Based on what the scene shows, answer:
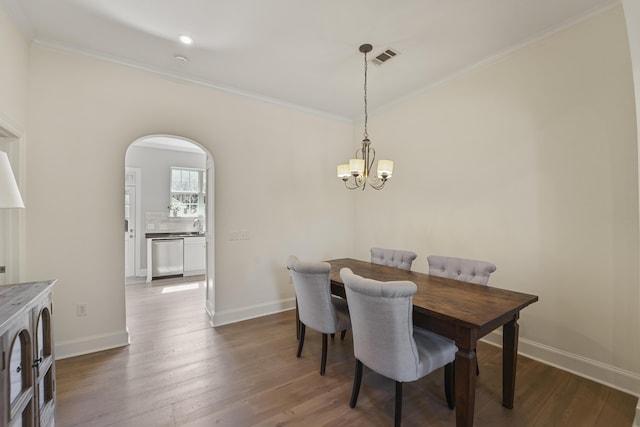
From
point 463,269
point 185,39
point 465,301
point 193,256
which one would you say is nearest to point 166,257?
point 193,256

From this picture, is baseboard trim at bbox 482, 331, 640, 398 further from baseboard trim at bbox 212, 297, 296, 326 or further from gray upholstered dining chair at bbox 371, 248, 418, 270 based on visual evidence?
baseboard trim at bbox 212, 297, 296, 326

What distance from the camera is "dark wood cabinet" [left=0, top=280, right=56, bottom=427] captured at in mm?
1144

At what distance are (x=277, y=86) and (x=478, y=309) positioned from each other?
125 inches

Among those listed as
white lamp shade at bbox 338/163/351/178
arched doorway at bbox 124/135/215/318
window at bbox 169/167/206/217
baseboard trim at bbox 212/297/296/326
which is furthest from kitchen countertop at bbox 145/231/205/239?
white lamp shade at bbox 338/163/351/178

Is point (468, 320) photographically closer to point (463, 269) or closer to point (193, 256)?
point (463, 269)

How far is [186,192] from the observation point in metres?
6.38

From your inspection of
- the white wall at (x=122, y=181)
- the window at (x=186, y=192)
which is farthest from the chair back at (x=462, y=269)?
the window at (x=186, y=192)

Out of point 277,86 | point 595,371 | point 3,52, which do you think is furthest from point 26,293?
point 595,371

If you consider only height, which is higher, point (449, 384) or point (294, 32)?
point (294, 32)

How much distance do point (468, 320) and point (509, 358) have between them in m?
0.72

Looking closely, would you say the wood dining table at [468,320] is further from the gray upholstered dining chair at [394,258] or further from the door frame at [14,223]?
the door frame at [14,223]

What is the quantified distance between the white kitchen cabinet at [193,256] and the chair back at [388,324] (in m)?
5.02

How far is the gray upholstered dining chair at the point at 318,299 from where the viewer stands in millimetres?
2258

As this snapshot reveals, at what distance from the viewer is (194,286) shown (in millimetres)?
5062
